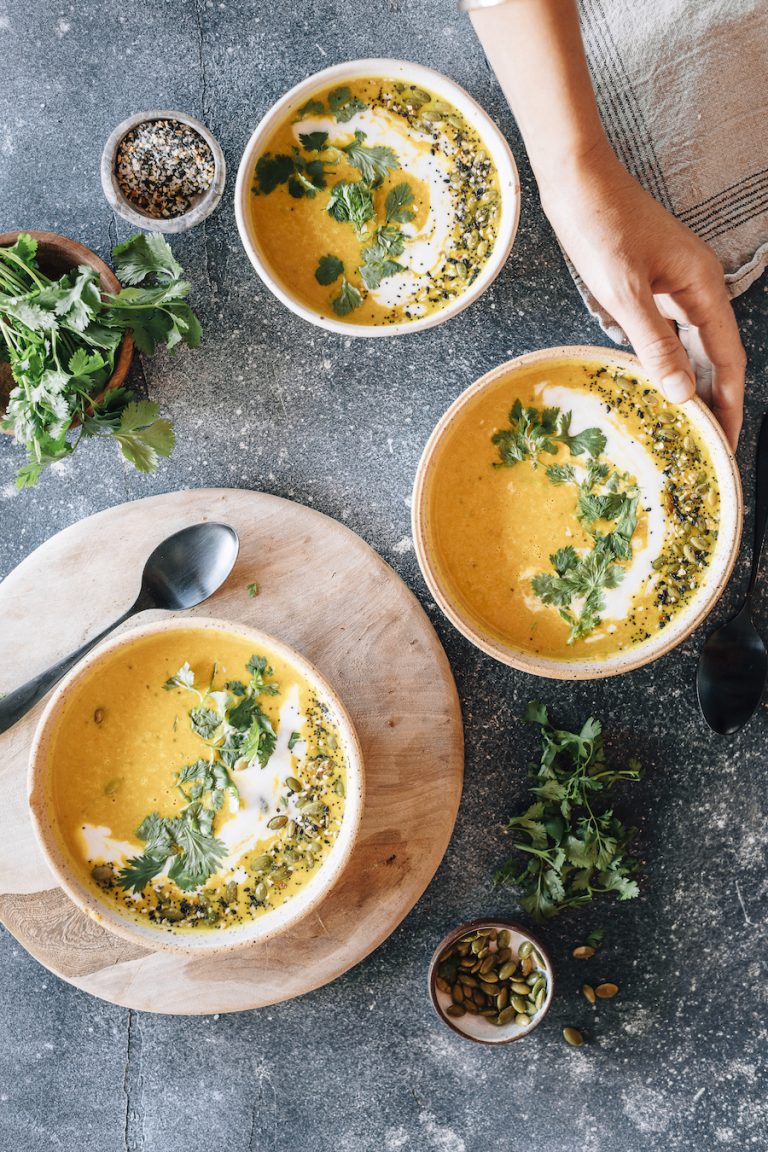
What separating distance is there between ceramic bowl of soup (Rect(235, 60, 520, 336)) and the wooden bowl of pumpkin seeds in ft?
4.38

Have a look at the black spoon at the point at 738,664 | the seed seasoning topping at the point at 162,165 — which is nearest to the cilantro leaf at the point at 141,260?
the seed seasoning topping at the point at 162,165

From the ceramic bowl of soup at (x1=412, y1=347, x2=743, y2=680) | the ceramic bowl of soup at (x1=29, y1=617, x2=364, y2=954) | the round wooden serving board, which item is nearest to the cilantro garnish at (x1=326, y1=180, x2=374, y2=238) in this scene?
the ceramic bowl of soup at (x1=412, y1=347, x2=743, y2=680)

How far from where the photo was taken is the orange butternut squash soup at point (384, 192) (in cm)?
188

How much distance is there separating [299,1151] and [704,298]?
207 cm

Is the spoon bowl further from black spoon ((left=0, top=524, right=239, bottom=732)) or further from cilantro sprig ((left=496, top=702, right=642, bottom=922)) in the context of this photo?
black spoon ((left=0, top=524, right=239, bottom=732))

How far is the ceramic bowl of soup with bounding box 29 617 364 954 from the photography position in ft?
5.98

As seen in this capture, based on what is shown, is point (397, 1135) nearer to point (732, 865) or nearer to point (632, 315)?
point (732, 865)

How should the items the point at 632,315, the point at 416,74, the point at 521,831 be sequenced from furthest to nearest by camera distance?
the point at 521,831
the point at 416,74
the point at 632,315

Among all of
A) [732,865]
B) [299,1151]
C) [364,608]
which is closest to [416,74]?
Result: [364,608]

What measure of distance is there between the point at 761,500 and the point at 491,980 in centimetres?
121

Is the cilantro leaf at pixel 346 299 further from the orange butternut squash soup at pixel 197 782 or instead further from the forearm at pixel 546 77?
the orange butternut squash soup at pixel 197 782

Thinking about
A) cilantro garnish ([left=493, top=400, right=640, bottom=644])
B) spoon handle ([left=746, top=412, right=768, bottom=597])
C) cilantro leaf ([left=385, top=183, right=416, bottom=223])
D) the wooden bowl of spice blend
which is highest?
the wooden bowl of spice blend

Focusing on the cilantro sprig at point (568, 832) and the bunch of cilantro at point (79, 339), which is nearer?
the bunch of cilantro at point (79, 339)

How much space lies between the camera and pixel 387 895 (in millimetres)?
1926
